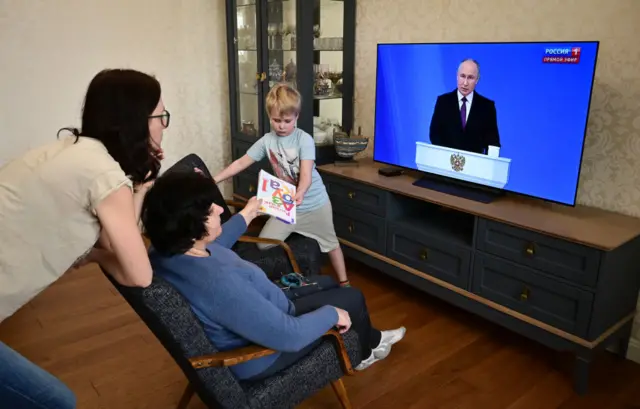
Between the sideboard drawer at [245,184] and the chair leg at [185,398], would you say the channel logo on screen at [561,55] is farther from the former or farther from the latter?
the sideboard drawer at [245,184]

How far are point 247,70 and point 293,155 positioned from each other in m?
1.39

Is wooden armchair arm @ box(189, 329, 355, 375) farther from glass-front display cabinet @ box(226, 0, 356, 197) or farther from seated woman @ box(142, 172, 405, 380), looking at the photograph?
glass-front display cabinet @ box(226, 0, 356, 197)

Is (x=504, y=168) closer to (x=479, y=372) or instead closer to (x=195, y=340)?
(x=479, y=372)

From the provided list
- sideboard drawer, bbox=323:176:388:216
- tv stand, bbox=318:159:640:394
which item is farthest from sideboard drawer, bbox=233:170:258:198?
tv stand, bbox=318:159:640:394

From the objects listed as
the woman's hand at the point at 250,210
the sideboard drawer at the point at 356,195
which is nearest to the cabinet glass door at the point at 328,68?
the sideboard drawer at the point at 356,195

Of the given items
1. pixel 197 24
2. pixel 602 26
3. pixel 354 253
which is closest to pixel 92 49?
pixel 197 24

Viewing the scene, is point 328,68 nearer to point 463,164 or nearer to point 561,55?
point 463,164

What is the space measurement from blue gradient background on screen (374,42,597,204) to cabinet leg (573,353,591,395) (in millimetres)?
663

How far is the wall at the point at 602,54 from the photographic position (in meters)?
2.26

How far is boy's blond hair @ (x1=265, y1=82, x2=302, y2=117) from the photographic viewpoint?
8.49 feet

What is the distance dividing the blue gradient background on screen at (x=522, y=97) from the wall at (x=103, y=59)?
168cm

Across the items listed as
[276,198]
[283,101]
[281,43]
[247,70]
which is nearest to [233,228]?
[276,198]

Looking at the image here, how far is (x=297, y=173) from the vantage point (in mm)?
2812

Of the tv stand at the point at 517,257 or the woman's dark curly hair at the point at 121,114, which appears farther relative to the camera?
the tv stand at the point at 517,257
